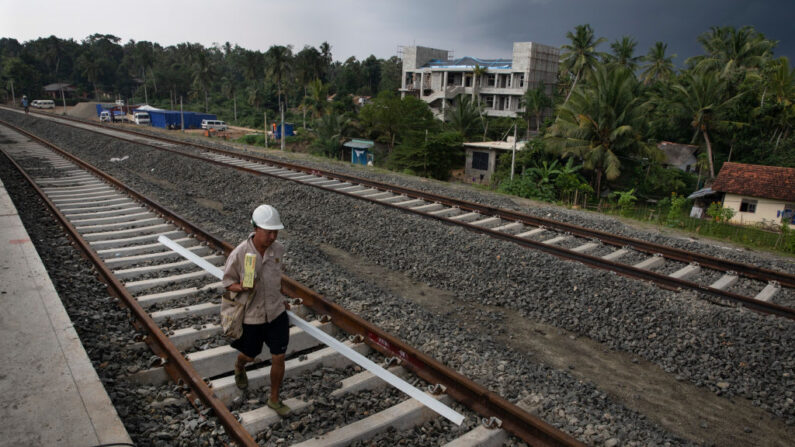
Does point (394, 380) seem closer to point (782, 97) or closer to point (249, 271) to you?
point (249, 271)

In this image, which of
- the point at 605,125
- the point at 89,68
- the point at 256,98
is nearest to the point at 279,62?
the point at 256,98

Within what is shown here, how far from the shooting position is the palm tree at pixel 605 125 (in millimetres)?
24438

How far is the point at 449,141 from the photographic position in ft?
119

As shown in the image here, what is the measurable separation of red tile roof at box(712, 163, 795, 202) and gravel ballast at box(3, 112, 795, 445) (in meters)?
17.0

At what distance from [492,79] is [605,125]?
138ft

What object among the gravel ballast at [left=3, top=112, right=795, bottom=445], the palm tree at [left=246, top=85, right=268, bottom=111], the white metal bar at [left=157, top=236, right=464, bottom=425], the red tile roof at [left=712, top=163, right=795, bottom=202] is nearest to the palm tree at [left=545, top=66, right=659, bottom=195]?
the red tile roof at [left=712, top=163, right=795, bottom=202]

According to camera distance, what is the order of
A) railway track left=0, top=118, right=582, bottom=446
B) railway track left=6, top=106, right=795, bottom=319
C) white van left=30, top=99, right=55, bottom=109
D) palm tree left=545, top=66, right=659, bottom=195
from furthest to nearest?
white van left=30, top=99, right=55, bottom=109
palm tree left=545, top=66, right=659, bottom=195
railway track left=6, top=106, right=795, bottom=319
railway track left=0, top=118, right=582, bottom=446

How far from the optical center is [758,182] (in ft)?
79.5

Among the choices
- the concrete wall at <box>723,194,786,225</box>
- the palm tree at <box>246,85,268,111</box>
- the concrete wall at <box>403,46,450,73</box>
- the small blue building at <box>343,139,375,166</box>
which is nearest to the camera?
the concrete wall at <box>723,194,786,225</box>

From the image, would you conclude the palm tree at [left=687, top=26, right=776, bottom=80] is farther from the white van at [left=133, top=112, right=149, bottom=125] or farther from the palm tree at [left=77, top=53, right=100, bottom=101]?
the palm tree at [left=77, top=53, right=100, bottom=101]

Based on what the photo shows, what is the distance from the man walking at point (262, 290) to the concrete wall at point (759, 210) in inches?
975

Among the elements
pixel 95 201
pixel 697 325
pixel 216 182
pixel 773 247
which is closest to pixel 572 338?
pixel 697 325

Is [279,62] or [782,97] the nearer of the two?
→ [782,97]

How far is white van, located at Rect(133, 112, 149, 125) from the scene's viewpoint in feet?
190
